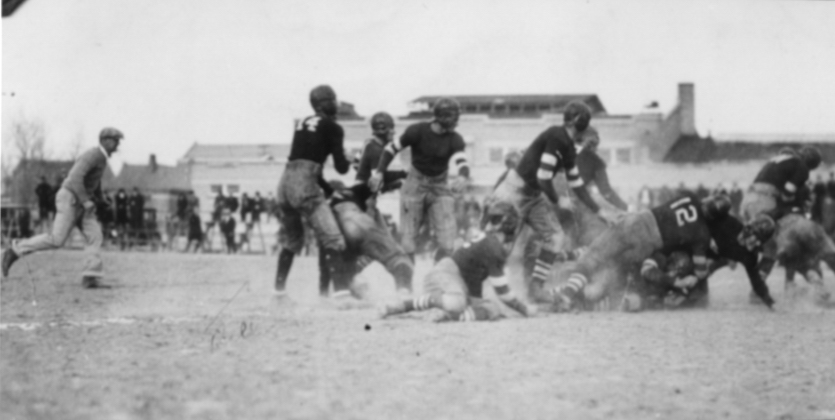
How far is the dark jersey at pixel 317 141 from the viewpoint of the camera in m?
7.83

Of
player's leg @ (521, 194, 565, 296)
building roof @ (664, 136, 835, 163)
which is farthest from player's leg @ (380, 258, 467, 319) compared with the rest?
building roof @ (664, 136, 835, 163)

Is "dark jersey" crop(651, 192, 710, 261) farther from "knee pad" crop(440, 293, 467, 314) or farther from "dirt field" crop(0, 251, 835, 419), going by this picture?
"knee pad" crop(440, 293, 467, 314)

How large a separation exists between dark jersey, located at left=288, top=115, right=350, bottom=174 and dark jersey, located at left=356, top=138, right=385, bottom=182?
433mm

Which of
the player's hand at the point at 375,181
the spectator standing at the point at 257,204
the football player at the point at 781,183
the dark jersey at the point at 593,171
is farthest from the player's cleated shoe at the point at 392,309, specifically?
the spectator standing at the point at 257,204

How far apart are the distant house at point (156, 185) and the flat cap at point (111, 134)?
3415 mm

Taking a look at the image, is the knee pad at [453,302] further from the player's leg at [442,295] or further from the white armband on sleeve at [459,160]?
the white armband on sleeve at [459,160]

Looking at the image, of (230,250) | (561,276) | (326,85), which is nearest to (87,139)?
(326,85)

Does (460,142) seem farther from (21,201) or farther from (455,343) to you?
(21,201)

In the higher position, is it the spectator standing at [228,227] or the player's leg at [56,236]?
the player's leg at [56,236]

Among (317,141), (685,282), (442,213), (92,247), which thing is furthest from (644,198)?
(92,247)

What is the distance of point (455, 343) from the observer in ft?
18.1

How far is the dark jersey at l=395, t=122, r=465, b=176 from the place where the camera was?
805 centimetres

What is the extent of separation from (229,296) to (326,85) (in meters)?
2.38

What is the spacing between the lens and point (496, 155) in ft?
49.9
